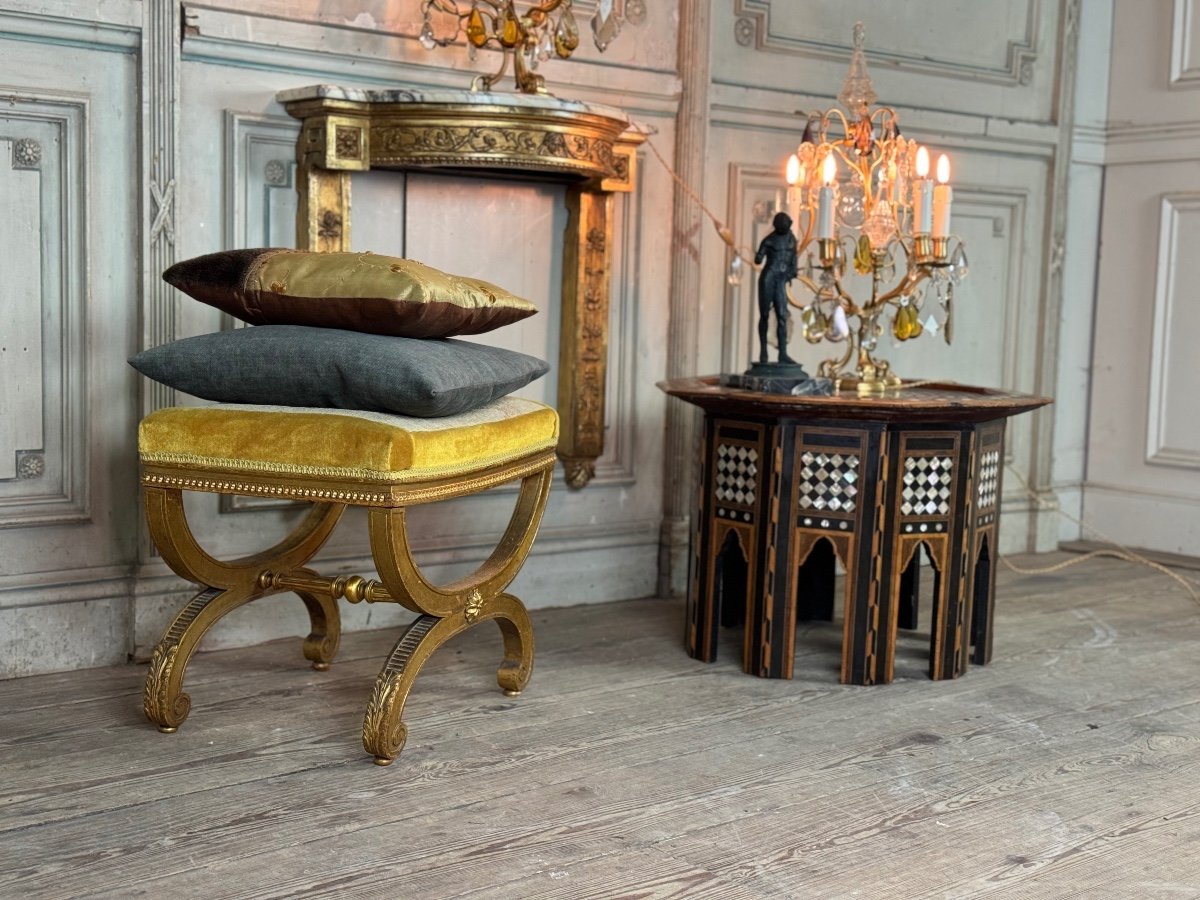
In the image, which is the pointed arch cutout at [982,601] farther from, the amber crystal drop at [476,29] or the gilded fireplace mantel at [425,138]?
the amber crystal drop at [476,29]

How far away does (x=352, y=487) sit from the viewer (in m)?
2.09

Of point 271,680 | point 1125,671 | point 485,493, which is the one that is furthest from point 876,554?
point 271,680

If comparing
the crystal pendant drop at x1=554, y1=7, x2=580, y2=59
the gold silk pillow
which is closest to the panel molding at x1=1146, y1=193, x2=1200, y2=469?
the crystal pendant drop at x1=554, y1=7, x2=580, y2=59

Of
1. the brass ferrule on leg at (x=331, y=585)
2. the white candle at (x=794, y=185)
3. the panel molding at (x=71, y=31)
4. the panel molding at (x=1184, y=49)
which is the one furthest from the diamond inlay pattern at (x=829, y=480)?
the panel molding at (x=1184, y=49)

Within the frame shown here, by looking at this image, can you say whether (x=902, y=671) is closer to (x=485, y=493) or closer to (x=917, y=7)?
(x=485, y=493)

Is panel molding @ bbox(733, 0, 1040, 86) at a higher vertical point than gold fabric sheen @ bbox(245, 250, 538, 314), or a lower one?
higher

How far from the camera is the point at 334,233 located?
2902 millimetres

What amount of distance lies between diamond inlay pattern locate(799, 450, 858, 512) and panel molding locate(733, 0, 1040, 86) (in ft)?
4.54

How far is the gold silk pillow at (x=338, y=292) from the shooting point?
7.12 feet

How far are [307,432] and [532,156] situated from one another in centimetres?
96

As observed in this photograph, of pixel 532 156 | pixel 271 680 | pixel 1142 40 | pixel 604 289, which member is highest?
pixel 1142 40

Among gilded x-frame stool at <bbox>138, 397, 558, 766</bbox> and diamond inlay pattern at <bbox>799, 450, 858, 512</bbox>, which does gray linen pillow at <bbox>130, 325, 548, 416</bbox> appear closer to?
gilded x-frame stool at <bbox>138, 397, 558, 766</bbox>

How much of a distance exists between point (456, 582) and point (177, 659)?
487 mm

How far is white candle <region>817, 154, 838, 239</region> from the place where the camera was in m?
2.87
